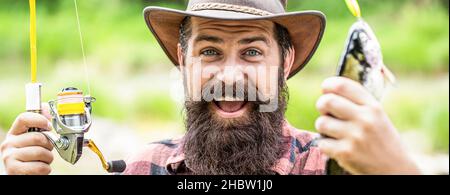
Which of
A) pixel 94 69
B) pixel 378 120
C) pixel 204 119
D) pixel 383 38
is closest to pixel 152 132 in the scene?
pixel 94 69

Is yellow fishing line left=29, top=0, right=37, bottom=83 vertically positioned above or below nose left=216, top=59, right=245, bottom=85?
above

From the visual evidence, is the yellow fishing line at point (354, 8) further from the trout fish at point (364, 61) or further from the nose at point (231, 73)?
the nose at point (231, 73)

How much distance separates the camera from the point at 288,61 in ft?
5.45

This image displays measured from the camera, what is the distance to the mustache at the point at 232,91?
151 centimetres

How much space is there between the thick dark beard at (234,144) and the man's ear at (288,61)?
3.9 inches

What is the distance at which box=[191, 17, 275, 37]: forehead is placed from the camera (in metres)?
1.53

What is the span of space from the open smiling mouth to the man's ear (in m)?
0.14

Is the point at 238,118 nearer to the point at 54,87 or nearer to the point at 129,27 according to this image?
the point at 54,87

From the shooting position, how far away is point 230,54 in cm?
152

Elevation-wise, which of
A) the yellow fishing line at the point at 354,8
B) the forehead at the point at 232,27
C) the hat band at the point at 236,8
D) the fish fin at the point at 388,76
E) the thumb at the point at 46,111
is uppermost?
the hat band at the point at 236,8


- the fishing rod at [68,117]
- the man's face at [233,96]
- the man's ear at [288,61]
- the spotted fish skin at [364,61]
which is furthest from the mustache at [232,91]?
the spotted fish skin at [364,61]

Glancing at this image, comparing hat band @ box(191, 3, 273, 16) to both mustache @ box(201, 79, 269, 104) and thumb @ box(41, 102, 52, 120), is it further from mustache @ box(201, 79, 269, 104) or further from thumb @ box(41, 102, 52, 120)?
thumb @ box(41, 102, 52, 120)

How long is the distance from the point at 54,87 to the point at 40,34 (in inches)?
11.8

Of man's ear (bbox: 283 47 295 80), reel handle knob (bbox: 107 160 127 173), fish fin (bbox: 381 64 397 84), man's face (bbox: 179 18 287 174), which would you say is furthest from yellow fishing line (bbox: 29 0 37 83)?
fish fin (bbox: 381 64 397 84)
